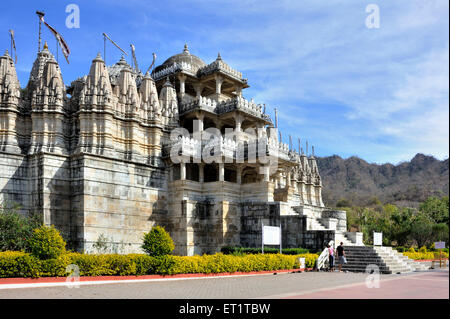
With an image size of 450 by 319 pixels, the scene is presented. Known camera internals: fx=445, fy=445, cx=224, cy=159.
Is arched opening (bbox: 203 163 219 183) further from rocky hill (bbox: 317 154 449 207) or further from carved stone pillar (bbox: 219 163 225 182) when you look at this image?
rocky hill (bbox: 317 154 449 207)

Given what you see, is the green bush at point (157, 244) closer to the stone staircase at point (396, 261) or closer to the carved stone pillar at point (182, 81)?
the stone staircase at point (396, 261)

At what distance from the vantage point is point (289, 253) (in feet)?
89.3

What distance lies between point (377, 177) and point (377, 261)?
440 ft

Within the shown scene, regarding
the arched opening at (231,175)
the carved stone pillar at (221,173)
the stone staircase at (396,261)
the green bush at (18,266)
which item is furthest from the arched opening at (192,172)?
the green bush at (18,266)

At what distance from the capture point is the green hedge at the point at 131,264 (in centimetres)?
1720

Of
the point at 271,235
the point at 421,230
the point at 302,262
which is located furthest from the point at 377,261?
the point at 421,230

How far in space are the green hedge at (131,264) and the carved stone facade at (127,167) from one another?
7.01m

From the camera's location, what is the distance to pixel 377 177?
152375mm

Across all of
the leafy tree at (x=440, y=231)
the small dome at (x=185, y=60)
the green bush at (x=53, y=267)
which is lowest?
the leafy tree at (x=440, y=231)

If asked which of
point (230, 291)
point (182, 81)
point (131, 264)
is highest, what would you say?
point (182, 81)

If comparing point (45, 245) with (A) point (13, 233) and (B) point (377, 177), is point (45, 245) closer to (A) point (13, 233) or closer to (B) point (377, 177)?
(A) point (13, 233)

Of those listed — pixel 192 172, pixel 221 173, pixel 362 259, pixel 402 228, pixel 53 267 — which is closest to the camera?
pixel 53 267

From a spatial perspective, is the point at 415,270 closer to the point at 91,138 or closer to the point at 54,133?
the point at 91,138
